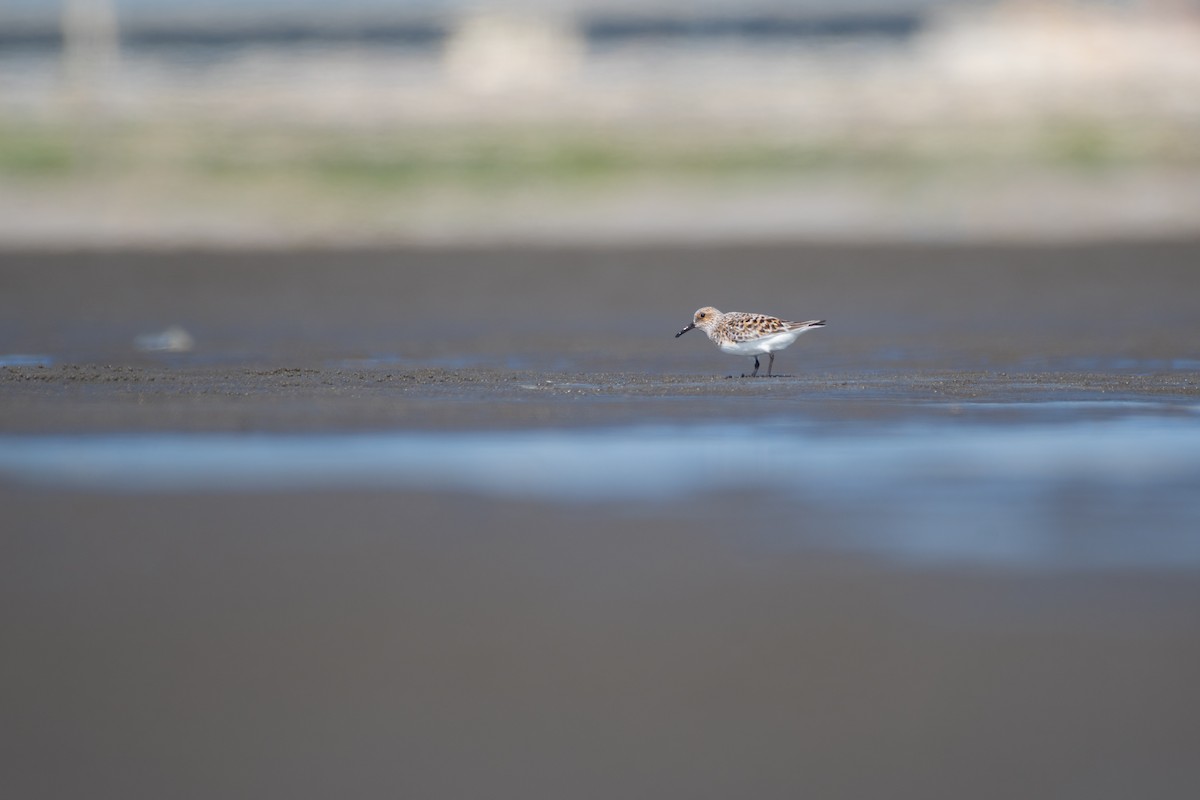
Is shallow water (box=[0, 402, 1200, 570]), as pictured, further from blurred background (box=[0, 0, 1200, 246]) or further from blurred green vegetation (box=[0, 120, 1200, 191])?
blurred green vegetation (box=[0, 120, 1200, 191])

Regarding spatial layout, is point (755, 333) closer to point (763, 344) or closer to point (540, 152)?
point (763, 344)

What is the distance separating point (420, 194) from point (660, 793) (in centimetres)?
2153

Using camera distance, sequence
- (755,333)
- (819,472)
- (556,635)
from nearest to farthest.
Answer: (556,635) → (819,472) → (755,333)

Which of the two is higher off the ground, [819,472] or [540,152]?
[540,152]

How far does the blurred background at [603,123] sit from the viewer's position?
24250mm

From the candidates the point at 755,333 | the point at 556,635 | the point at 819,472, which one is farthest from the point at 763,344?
the point at 556,635

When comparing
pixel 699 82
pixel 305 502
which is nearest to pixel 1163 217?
pixel 699 82

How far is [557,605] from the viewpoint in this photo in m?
5.58

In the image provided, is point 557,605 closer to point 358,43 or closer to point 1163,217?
point 1163,217

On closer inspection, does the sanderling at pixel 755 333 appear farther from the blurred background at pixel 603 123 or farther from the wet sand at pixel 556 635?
the blurred background at pixel 603 123

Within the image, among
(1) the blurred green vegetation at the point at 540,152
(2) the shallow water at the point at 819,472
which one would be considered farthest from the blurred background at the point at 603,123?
(2) the shallow water at the point at 819,472

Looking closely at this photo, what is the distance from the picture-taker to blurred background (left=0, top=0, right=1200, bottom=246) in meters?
24.2

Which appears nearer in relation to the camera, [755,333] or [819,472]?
[819,472]

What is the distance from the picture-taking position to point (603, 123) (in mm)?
28281
